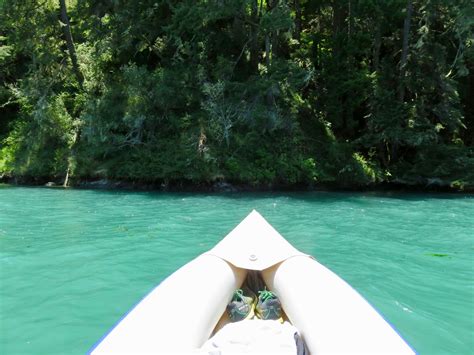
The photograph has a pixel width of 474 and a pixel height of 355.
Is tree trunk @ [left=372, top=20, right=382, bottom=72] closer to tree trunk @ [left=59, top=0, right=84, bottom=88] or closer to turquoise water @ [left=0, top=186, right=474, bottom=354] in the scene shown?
turquoise water @ [left=0, top=186, right=474, bottom=354]

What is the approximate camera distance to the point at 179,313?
365 cm

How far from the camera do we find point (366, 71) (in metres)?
18.3

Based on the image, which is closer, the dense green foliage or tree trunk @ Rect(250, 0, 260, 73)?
the dense green foliage

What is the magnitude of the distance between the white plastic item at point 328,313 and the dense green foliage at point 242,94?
A: 38.3ft

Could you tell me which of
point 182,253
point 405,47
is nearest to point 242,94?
point 405,47

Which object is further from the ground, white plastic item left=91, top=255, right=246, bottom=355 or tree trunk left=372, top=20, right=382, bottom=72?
tree trunk left=372, top=20, right=382, bottom=72

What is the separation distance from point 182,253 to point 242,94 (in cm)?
1056

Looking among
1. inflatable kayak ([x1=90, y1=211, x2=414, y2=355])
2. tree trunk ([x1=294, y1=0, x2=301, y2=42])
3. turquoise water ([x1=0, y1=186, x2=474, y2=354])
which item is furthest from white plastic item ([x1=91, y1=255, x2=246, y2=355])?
tree trunk ([x1=294, y1=0, x2=301, y2=42])

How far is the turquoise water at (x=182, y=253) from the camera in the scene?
15.8ft

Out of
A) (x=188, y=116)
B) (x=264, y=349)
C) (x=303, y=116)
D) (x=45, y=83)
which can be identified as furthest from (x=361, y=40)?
(x=264, y=349)

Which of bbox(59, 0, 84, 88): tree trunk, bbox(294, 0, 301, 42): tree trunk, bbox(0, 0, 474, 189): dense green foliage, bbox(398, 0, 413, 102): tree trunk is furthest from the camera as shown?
bbox(294, 0, 301, 42): tree trunk

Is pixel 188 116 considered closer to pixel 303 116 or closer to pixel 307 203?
pixel 303 116

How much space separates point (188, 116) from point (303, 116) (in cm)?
517

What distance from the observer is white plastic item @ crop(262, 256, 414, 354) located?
3.14m
